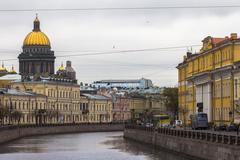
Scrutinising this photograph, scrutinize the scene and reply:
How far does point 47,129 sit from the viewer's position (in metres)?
124

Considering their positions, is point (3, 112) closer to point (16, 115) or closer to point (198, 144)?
point (16, 115)

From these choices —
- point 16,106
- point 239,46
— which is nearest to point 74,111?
point 16,106

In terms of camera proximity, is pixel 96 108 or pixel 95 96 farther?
pixel 95 96

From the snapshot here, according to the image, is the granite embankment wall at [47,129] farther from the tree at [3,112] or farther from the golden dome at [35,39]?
the golden dome at [35,39]

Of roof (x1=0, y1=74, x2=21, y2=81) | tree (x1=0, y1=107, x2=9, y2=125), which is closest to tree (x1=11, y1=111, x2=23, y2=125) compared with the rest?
tree (x1=0, y1=107, x2=9, y2=125)

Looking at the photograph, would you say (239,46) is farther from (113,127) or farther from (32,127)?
(113,127)

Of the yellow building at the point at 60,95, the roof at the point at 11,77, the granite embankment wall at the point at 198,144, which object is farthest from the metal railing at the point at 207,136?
the roof at the point at 11,77

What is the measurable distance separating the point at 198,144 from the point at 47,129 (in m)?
73.7

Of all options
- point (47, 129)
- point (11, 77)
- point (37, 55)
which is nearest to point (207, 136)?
point (47, 129)

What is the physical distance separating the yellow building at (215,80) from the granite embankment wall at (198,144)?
752 cm

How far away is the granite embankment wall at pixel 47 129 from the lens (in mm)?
91150

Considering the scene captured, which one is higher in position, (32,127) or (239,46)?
(239,46)

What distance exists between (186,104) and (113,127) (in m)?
42.3

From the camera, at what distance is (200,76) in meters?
93.8
